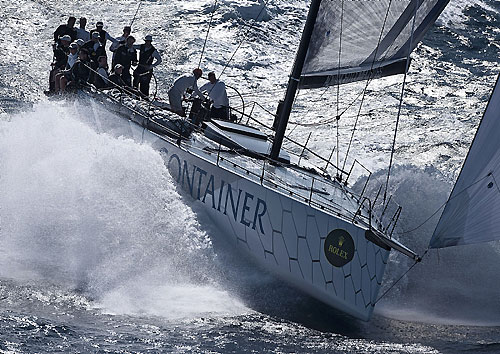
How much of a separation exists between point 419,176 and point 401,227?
38.6 inches

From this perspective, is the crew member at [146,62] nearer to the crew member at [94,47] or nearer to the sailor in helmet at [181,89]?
the crew member at [94,47]

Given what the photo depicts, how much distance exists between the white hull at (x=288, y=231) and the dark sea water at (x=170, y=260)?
0.70 feet

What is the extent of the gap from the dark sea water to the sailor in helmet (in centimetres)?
86

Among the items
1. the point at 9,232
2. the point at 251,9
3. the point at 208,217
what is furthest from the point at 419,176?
the point at 251,9

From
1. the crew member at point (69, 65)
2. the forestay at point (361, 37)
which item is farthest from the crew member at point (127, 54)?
the forestay at point (361, 37)

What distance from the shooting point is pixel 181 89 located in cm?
1162

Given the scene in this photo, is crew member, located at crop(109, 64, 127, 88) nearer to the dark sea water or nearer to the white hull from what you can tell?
the dark sea water

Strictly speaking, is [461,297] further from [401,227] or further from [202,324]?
[202,324]

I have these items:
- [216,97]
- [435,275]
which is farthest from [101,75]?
[435,275]

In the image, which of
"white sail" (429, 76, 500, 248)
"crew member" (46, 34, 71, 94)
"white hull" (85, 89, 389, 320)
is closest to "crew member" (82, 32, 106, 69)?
"crew member" (46, 34, 71, 94)

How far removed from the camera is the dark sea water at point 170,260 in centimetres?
789

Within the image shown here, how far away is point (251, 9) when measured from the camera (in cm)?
1939

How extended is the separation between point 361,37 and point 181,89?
2892 mm

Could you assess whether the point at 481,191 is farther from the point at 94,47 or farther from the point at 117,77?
the point at 94,47
